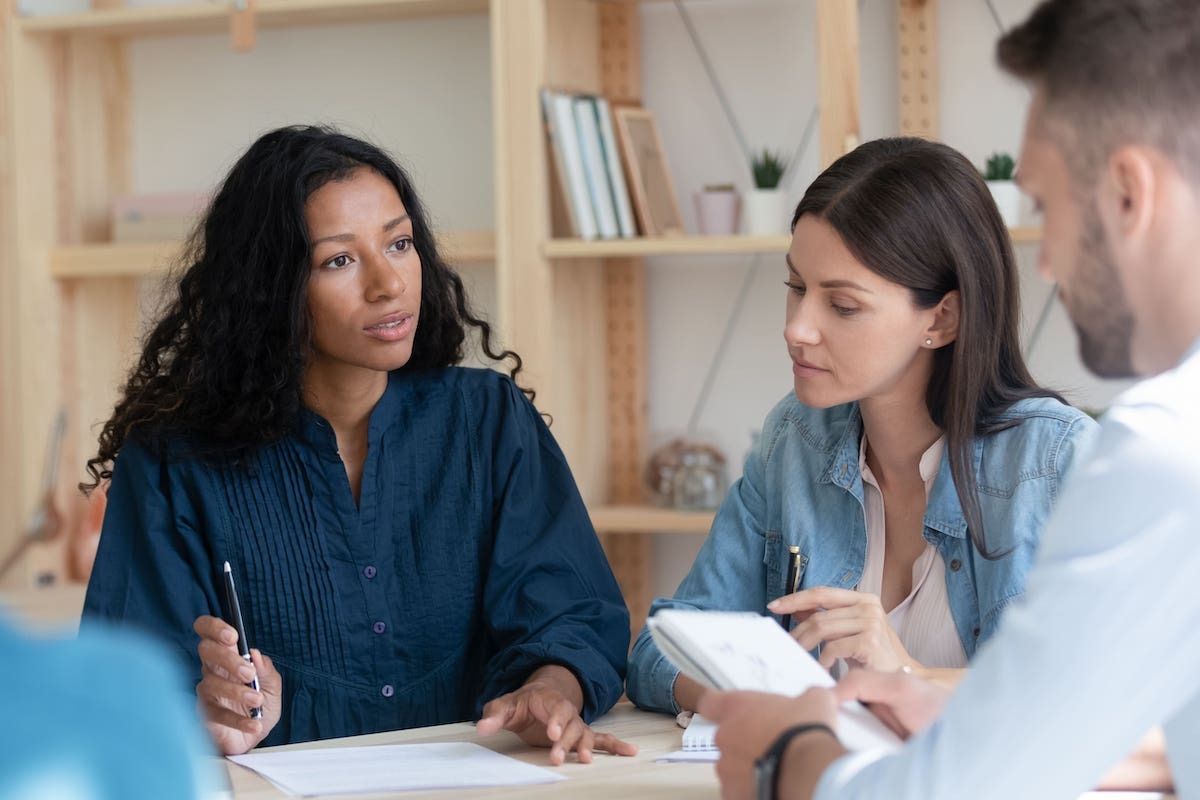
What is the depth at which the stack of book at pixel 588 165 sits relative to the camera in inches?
109

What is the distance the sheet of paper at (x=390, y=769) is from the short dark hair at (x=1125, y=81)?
2.44 feet

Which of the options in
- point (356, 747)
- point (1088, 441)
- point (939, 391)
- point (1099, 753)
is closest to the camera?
point (1099, 753)

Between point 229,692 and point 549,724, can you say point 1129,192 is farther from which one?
point 229,692

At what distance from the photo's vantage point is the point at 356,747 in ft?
4.63

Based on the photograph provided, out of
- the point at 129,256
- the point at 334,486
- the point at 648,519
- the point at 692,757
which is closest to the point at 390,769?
the point at 692,757

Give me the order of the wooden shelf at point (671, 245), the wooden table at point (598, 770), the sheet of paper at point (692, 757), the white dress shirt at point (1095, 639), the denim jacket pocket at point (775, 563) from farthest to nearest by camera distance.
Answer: the wooden shelf at point (671, 245) < the denim jacket pocket at point (775, 563) < the sheet of paper at point (692, 757) < the wooden table at point (598, 770) < the white dress shirt at point (1095, 639)

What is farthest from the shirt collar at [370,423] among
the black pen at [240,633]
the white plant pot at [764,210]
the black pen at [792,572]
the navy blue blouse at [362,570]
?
the white plant pot at [764,210]

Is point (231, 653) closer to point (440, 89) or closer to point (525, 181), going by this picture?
point (525, 181)

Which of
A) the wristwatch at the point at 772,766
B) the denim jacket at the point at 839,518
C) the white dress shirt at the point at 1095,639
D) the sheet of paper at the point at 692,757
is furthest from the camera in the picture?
the denim jacket at the point at 839,518

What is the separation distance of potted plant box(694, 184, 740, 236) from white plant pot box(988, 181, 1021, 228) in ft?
1.71

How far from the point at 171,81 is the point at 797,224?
227 cm

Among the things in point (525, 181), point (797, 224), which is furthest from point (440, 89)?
point (797, 224)

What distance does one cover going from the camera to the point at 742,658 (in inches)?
43.2

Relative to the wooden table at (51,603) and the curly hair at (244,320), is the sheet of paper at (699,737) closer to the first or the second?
the curly hair at (244,320)
